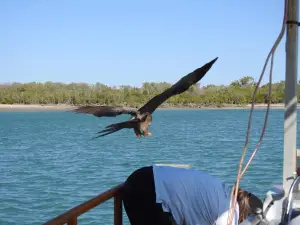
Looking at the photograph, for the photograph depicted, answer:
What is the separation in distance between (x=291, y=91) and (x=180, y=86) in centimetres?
147

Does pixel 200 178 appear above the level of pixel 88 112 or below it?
below

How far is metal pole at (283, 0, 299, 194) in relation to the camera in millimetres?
2986

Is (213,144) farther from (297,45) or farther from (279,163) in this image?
(297,45)

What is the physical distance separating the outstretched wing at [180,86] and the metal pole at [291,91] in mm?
1410

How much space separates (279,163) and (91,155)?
901 cm

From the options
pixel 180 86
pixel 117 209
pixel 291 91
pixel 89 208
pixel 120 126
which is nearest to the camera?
pixel 120 126

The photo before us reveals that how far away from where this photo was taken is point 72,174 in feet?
52.2

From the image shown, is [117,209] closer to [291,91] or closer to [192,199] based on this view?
[192,199]

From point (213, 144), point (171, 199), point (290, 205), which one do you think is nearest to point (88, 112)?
point (171, 199)

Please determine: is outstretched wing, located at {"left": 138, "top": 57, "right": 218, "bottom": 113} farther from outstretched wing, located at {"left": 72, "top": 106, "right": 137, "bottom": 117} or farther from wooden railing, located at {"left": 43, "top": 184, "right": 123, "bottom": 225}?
wooden railing, located at {"left": 43, "top": 184, "right": 123, "bottom": 225}

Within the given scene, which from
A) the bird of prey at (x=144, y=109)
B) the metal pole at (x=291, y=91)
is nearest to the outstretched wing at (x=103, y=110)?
the bird of prey at (x=144, y=109)

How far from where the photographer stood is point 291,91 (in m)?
3.05

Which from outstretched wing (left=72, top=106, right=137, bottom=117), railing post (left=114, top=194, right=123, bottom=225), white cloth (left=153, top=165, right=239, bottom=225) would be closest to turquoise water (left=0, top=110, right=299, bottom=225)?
railing post (left=114, top=194, right=123, bottom=225)

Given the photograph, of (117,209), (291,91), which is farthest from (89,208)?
(291,91)
